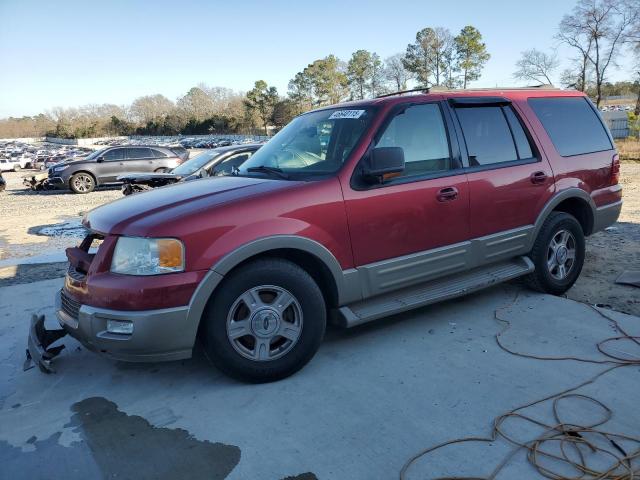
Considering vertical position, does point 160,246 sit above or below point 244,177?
below

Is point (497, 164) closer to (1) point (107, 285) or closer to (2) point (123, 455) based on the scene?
(1) point (107, 285)

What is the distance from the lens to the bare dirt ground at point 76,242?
4.90 metres

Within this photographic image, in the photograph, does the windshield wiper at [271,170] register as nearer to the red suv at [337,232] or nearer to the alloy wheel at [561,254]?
the red suv at [337,232]

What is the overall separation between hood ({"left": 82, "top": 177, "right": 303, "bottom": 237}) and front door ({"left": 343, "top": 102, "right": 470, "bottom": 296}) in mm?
611

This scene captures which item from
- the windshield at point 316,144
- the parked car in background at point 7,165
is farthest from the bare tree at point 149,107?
the windshield at point 316,144

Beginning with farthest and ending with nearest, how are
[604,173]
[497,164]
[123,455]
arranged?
[604,173] < [497,164] < [123,455]

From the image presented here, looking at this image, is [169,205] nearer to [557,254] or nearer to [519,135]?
[519,135]

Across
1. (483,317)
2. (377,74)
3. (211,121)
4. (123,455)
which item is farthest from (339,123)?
(211,121)

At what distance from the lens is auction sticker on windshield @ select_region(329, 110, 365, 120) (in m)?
3.93

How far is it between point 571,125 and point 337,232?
9.66 ft

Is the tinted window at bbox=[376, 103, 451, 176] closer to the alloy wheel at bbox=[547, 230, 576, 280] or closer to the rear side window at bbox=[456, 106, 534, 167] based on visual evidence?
the rear side window at bbox=[456, 106, 534, 167]

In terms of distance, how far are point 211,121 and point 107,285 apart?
9769cm

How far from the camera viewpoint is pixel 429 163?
3.97 m

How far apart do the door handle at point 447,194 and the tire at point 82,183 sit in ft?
55.1
